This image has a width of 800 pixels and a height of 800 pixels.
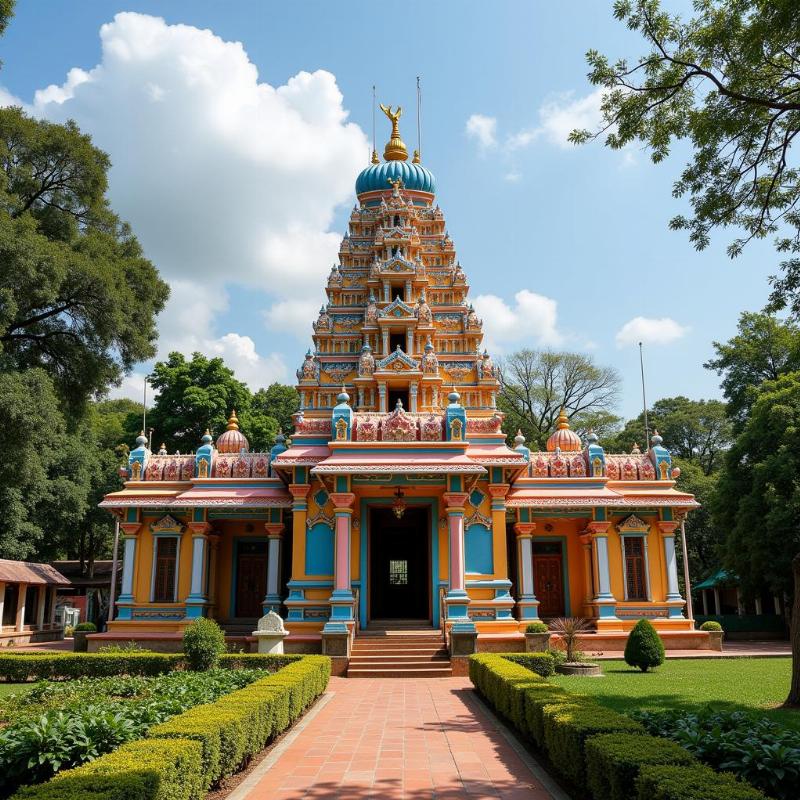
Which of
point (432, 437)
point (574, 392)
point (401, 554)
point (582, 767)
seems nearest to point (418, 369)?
point (432, 437)

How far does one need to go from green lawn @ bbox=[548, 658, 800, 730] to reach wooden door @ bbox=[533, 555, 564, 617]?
488 cm

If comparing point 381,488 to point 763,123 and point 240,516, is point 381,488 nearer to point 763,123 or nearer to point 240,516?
point 240,516

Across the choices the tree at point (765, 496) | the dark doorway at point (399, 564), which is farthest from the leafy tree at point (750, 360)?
the dark doorway at point (399, 564)

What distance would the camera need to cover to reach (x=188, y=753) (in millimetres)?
5500

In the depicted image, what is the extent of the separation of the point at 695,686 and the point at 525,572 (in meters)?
8.26

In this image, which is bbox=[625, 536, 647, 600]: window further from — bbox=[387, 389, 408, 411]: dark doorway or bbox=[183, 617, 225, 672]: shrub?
bbox=[183, 617, 225, 672]: shrub

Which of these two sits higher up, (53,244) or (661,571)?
(53,244)

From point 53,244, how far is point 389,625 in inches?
516

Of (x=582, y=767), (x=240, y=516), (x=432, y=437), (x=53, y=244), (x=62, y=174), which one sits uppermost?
(x=62, y=174)

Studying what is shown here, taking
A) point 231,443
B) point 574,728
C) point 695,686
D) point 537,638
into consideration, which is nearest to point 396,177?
point 231,443

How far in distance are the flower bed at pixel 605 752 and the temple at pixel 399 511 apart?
733 centimetres

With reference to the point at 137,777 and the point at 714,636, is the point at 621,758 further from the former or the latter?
the point at 714,636

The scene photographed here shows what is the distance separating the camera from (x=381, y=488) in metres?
18.3

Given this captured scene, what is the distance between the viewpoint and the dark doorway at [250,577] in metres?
21.6
